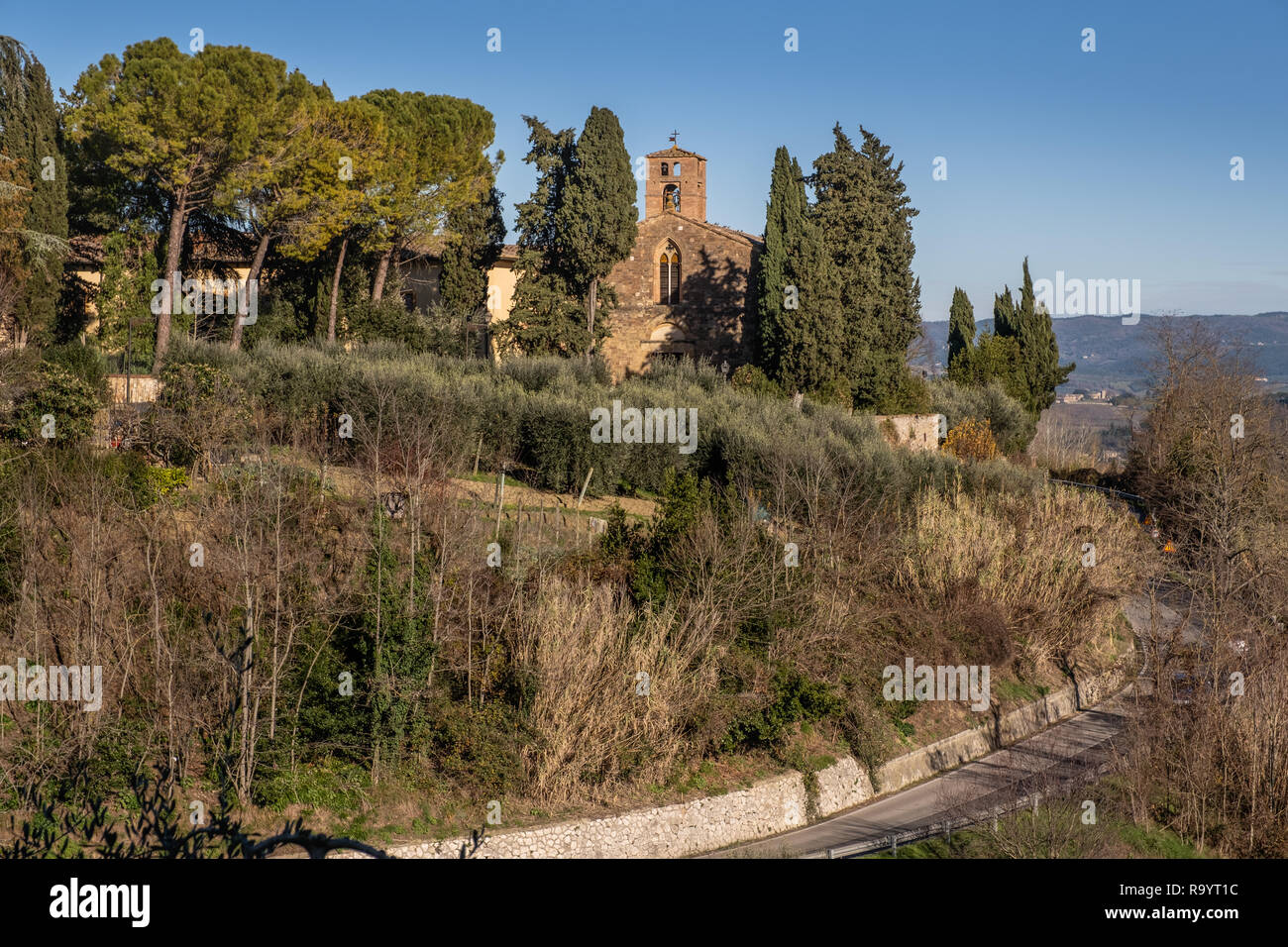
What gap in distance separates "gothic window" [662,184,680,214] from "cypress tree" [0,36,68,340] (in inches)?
802

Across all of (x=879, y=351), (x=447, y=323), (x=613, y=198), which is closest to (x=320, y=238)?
(x=447, y=323)

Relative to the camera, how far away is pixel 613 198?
3509 cm

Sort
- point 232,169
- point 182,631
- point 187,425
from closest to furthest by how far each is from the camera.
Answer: point 182,631 → point 187,425 → point 232,169

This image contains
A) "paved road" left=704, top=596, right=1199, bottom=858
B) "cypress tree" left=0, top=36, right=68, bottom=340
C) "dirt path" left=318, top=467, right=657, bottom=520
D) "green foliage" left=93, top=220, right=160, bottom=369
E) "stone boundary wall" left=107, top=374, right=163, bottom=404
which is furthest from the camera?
"green foliage" left=93, top=220, right=160, bottom=369

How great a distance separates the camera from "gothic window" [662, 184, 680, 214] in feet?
134

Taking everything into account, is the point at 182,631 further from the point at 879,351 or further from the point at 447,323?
the point at 879,351

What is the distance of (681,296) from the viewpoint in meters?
39.2

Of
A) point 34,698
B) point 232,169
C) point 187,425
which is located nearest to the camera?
point 34,698

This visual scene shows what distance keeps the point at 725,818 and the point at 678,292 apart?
27.1 meters

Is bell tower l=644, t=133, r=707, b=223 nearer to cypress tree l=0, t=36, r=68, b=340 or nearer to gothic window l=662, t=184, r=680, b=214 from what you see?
gothic window l=662, t=184, r=680, b=214

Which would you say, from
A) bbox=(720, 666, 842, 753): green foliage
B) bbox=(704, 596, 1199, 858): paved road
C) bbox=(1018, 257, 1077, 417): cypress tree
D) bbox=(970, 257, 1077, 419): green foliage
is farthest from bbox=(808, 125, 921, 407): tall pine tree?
bbox=(720, 666, 842, 753): green foliage

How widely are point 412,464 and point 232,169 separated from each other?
12121mm

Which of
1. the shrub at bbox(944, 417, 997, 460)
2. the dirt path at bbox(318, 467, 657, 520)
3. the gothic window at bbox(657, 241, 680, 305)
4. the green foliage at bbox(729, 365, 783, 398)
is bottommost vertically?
the dirt path at bbox(318, 467, 657, 520)

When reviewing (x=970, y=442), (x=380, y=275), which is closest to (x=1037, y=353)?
(x=970, y=442)
